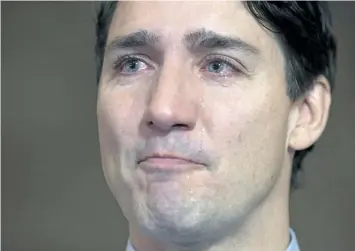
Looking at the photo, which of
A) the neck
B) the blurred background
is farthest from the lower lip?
the blurred background

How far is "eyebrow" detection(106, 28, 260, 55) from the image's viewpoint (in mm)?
907

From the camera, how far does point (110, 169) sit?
0.96m

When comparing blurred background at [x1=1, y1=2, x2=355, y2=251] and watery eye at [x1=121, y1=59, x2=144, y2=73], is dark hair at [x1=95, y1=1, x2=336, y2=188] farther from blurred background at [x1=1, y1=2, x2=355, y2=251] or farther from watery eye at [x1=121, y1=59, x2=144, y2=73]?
blurred background at [x1=1, y1=2, x2=355, y2=251]

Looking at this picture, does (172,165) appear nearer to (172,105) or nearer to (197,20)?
(172,105)

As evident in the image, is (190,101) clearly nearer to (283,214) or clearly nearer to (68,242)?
(283,214)

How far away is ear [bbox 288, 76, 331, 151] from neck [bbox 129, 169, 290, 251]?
79mm

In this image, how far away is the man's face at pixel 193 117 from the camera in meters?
0.87

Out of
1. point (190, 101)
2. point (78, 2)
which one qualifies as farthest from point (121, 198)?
point (78, 2)

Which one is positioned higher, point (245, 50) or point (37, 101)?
point (245, 50)

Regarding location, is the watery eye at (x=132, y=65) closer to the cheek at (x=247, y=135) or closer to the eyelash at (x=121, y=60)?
the eyelash at (x=121, y=60)

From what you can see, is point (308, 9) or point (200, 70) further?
point (308, 9)

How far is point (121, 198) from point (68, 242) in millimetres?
608

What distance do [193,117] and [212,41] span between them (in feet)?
0.43

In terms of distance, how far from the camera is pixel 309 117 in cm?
104
